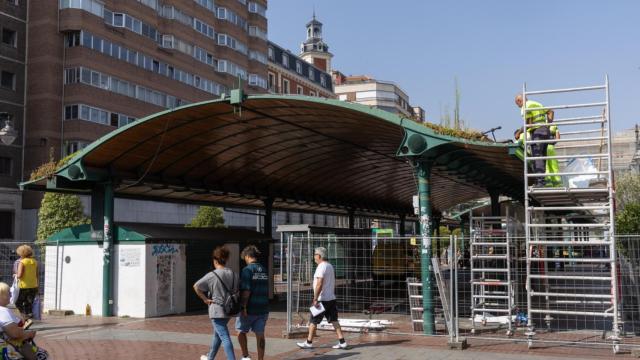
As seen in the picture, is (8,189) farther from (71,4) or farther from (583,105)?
(583,105)

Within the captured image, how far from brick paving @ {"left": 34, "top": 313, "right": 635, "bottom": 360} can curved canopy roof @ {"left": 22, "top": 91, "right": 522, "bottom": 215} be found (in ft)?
11.6

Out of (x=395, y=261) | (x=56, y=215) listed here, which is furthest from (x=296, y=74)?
(x=395, y=261)

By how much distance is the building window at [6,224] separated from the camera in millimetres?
39344

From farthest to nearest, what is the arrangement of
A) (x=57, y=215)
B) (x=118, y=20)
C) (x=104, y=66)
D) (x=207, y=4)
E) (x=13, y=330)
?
1. (x=207, y=4)
2. (x=118, y=20)
3. (x=104, y=66)
4. (x=57, y=215)
5. (x=13, y=330)

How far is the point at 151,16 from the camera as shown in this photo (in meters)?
47.4

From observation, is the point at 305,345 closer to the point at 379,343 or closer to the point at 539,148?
the point at 379,343

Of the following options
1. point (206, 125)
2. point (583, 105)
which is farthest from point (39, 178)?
point (583, 105)

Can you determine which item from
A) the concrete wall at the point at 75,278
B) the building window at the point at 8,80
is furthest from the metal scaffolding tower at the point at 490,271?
the building window at the point at 8,80

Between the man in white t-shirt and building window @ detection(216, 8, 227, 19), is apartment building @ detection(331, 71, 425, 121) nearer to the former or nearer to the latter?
building window @ detection(216, 8, 227, 19)

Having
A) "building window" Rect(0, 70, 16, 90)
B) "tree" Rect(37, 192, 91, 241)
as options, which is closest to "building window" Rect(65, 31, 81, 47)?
"building window" Rect(0, 70, 16, 90)

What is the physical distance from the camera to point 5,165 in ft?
131

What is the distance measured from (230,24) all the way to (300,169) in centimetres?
4175

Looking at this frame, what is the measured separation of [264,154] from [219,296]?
359 inches

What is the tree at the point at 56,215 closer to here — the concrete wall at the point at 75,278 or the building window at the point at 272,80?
the concrete wall at the point at 75,278
